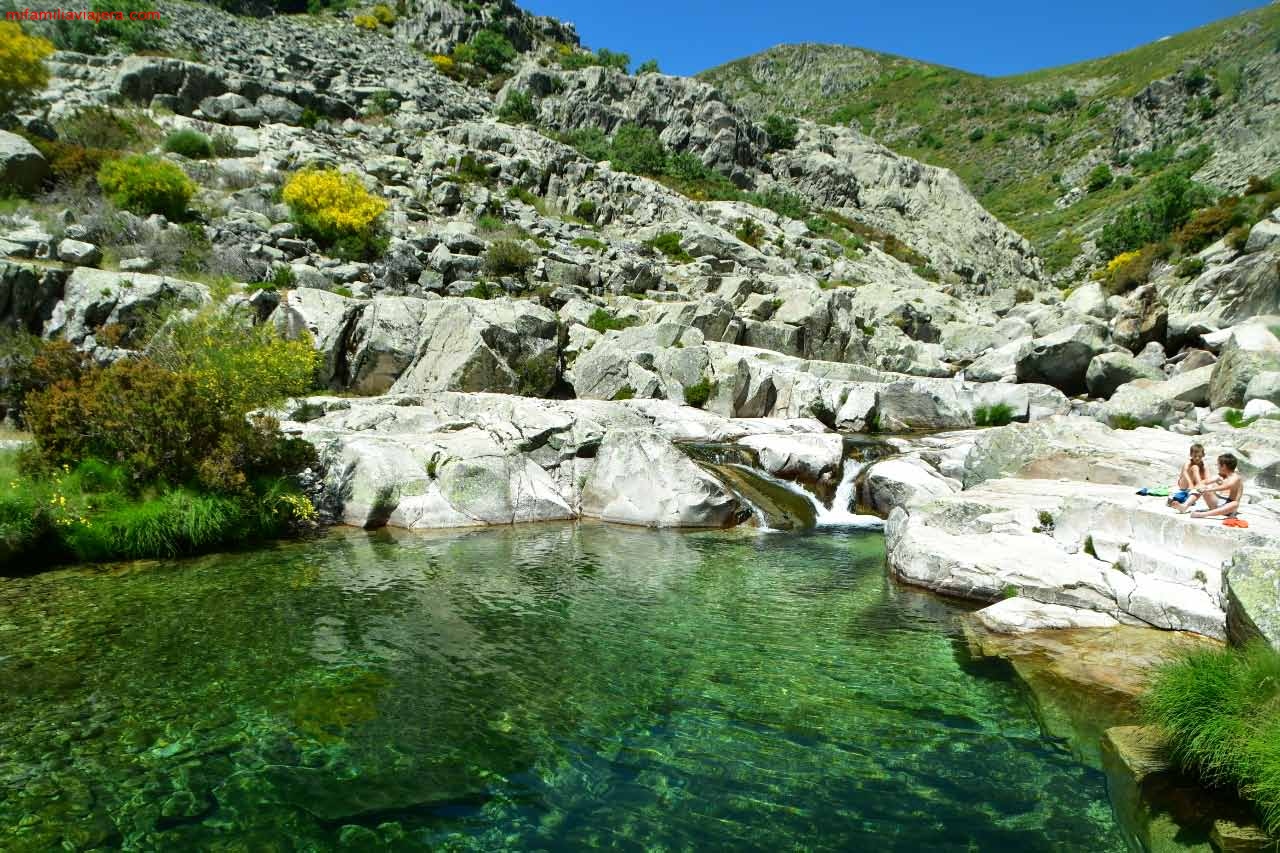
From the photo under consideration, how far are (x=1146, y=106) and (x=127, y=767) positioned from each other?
147 meters

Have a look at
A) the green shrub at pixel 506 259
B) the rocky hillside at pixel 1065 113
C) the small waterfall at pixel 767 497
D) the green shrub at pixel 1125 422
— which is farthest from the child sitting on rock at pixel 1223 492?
the rocky hillside at pixel 1065 113

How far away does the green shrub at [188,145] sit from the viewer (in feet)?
165

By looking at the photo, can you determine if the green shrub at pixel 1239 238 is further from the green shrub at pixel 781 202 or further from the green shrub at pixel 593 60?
the green shrub at pixel 593 60

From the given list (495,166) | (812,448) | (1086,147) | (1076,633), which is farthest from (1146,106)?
(1076,633)

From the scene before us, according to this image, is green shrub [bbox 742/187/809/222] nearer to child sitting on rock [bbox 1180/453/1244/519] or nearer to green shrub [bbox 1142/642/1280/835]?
child sitting on rock [bbox 1180/453/1244/519]

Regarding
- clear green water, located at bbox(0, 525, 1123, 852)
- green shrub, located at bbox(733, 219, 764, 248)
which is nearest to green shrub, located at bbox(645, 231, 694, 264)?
green shrub, located at bbox(733, 219, 764, 248)

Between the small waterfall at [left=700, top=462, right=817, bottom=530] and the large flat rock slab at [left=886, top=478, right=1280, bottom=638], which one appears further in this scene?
the small waterfall at [left=700, top=462, right=817, bottom=530]

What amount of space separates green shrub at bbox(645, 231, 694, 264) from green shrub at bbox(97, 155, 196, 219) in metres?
33.0

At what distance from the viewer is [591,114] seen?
269 ft

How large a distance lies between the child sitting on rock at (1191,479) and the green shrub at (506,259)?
39352mm

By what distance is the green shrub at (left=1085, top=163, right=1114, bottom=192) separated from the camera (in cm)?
10500

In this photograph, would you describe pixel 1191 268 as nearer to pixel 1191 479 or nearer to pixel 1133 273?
pixel 1133 273

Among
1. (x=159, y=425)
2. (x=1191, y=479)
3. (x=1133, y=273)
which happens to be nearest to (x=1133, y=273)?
(x=1133, y=273)

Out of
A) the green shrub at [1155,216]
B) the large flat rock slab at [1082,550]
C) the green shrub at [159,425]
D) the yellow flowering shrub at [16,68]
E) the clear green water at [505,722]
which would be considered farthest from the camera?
the green shrub at [1155,216]
